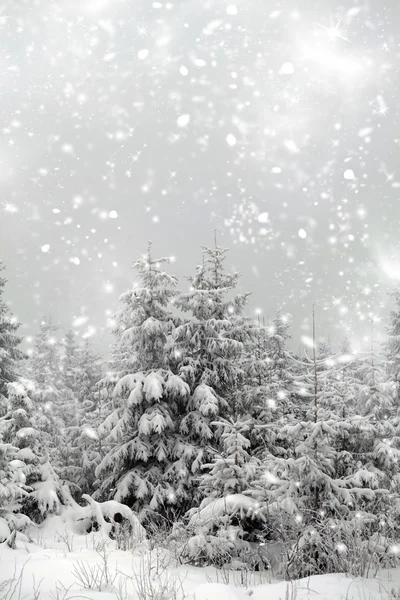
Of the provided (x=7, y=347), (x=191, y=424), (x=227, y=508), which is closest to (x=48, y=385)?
(x=7, y=347)

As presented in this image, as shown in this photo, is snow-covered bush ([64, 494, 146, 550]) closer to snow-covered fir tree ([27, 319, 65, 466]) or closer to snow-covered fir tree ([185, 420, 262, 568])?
snow-covered fir tree ([185, 420, 262, 568])

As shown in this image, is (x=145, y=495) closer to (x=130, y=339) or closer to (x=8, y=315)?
(x=130, y=339)

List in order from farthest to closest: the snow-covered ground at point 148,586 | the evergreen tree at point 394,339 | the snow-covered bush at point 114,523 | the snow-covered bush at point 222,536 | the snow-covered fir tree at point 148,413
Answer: the evergreen tree at point 394,339 < the snow-covered fir tree at point 148,413 < the snow-covered bush at point 114,523 < the snow-covered bush at point 222,536 < the snow-covered ground at point 148,586

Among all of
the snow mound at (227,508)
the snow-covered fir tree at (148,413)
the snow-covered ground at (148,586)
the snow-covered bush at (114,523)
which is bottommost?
the snow-covered bush at (114,523)

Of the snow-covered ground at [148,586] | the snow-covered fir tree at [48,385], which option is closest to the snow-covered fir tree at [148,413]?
the snow-covered fir tree at [48,385]

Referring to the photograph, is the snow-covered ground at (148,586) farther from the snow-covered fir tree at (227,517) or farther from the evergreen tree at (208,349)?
the evergreen tree at (208,349)

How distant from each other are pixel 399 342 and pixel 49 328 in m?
22.0

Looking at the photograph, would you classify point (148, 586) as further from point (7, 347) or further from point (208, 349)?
point (7, 347)

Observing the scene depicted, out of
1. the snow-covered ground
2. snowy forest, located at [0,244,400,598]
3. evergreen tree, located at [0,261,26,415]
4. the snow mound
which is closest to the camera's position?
the snow-covered ground

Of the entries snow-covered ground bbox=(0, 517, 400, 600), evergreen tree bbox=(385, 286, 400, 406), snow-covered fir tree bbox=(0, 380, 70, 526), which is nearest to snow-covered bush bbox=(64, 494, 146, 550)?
snow-covered fir tree bbox=(0, 380, 70, 526)

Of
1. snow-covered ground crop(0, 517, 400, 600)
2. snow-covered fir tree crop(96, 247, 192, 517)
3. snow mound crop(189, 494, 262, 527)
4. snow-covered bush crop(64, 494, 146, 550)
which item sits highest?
snow-covered fir tree crop(96, 247, 192, 517)

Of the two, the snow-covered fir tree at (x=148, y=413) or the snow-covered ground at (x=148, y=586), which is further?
the snow-covered fir tree at (x=148, y=413)

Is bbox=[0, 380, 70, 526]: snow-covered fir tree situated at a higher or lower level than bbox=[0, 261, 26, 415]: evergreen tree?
lower

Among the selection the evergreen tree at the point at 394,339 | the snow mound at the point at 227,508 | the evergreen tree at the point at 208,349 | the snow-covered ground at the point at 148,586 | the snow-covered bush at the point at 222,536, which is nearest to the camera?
the snow-covered ground at the point at 148,586
